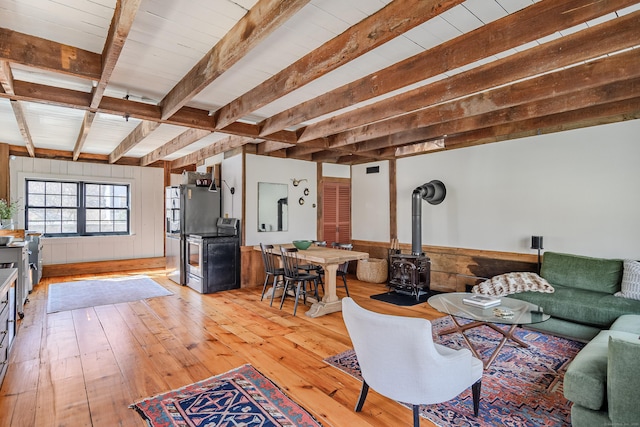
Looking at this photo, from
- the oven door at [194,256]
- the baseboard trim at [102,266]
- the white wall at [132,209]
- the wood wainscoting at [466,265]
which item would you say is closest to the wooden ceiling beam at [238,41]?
the oven door at [194,256]

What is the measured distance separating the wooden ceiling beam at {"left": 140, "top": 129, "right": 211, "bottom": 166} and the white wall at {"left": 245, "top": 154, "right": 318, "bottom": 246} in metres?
1.12

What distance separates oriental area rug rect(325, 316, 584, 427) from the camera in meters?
2.23

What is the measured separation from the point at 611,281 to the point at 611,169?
4.61 ft

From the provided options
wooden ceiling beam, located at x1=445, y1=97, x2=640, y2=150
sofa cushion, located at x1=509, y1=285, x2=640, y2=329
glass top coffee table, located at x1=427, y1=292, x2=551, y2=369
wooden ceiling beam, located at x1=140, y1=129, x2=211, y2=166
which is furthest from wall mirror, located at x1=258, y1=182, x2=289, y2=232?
sofa cushion, located at x1=509, y1=285, x2=640, y2=329

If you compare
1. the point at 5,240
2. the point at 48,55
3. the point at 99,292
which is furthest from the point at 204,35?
the point at 99,292

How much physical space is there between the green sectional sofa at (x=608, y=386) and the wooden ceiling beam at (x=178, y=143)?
4464 mm

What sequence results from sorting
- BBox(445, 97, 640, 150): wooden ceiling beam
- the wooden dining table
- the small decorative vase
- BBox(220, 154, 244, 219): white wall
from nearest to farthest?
1. BBox(445, 97, 640, 150): wooden ceiling beam
2. the wooden dining table
3. the small decorative vase
4. BBox(220, 154, 244, 219): white wall

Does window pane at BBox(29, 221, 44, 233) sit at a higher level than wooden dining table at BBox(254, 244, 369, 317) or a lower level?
higher

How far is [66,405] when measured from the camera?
2387 mm

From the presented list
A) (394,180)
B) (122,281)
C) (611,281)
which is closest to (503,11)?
(611,281)

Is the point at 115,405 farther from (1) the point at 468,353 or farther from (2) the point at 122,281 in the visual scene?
(2) the point at 122,281

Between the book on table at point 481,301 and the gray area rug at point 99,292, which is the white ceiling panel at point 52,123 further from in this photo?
the book on table at point 481,301

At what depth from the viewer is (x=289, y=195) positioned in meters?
6.72

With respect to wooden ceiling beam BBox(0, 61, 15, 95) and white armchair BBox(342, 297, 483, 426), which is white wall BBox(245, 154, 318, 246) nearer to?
wooden ceiling beam BBox(0, 61, 15, 95)
